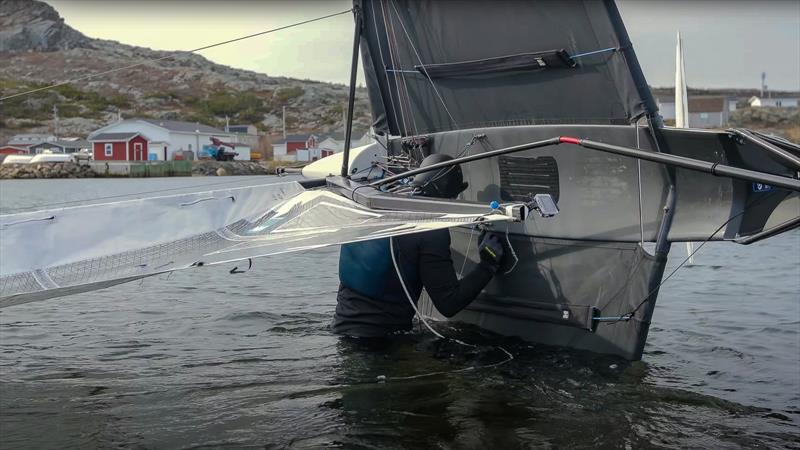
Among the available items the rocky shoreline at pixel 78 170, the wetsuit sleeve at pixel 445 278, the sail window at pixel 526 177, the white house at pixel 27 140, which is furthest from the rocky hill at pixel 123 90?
the wetsuit sleeve at pixel 445 278

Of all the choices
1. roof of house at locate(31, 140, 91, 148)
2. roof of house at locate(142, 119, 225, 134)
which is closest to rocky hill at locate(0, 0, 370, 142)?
roof of house at locate(31, 140, 91, 148)

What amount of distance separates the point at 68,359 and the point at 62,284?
2.22 metres

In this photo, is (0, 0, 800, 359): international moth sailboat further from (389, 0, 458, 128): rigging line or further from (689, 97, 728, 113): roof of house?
(689, 97, 728, 113): roof of house

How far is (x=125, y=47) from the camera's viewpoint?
617ft

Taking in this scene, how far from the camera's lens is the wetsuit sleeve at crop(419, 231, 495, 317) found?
6.89 meters

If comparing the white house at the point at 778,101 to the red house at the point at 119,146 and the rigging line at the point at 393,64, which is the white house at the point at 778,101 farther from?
the rigging line at the point at 393,64

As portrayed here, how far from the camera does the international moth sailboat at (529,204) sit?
20.2ft

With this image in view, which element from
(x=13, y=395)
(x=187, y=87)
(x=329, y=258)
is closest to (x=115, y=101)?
(x=187, y=87)

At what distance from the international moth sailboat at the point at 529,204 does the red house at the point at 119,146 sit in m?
75.6

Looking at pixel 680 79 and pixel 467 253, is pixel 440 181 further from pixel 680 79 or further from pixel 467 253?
pixel 680 79

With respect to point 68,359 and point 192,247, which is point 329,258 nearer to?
point 68,359

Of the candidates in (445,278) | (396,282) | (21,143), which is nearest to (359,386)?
(396,282)

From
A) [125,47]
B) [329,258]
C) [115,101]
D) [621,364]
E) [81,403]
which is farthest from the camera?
[125,47]

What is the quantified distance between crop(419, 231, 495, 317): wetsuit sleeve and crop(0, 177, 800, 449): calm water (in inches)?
25.7
